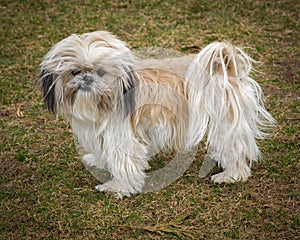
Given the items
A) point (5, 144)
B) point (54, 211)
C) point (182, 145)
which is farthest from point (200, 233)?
point (5, 144)

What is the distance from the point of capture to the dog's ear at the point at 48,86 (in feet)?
12.2

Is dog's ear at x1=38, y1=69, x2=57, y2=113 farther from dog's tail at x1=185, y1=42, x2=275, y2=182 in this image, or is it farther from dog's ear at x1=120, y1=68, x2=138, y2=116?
dog's tail at x1=185, y1=42, x2=275, y2=182

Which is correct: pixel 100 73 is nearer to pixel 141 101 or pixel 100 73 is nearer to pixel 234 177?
pixel 141 101

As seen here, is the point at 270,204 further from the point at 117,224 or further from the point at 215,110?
the point at 117,224

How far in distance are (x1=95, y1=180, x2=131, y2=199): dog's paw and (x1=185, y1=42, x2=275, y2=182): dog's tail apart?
599mm

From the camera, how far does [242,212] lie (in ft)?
12.6

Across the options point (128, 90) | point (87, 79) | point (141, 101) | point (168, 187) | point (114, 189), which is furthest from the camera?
point (168, 187)

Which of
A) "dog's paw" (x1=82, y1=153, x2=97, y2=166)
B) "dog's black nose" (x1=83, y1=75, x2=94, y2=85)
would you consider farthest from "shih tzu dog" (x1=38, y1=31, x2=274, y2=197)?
"dog's paw" (x1=82, y1=153, x2=97, y2=166)

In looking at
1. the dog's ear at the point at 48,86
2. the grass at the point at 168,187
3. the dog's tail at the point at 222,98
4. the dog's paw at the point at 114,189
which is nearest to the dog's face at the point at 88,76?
the dog's ear at the point at 48,86

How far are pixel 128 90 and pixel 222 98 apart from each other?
2.20 ft

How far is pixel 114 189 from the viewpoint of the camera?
4082mm

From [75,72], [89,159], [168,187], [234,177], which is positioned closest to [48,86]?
[75,72]

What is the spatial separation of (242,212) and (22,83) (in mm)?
3118

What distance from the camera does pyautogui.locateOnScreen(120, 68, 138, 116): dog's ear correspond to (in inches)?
146
